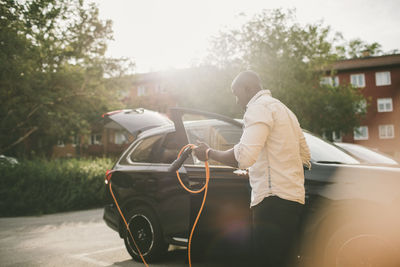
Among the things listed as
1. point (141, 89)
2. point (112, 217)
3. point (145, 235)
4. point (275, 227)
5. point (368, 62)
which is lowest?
point (145, 235)

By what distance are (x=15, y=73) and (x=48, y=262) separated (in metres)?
12.6

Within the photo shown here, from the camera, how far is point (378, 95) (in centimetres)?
4484

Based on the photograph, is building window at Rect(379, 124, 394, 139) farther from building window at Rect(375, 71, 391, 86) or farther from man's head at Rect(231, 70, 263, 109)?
man's head at Rect(231, 70, 263, 109)

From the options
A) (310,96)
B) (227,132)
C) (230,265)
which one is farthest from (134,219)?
(310,96)

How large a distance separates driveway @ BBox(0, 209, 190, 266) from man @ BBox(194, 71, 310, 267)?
280 centimetres

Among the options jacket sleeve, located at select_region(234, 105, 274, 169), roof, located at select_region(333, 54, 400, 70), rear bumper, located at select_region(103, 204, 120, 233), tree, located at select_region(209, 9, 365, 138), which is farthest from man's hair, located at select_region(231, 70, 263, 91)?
roof, located at select_region(333, 54, 400, 70)

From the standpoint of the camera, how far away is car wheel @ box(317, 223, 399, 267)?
315cm

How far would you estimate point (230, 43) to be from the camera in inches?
1069

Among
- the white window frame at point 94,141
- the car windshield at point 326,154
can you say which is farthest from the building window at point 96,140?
the car windshield at point 326,154

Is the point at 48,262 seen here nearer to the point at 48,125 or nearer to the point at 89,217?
the point at 89,217

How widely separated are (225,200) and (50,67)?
17180mm

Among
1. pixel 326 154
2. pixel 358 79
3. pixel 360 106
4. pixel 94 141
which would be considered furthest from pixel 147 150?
pixel 94 141

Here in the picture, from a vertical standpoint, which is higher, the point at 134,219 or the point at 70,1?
the point at 70,1

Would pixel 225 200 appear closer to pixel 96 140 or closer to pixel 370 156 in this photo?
pixel 370 156
